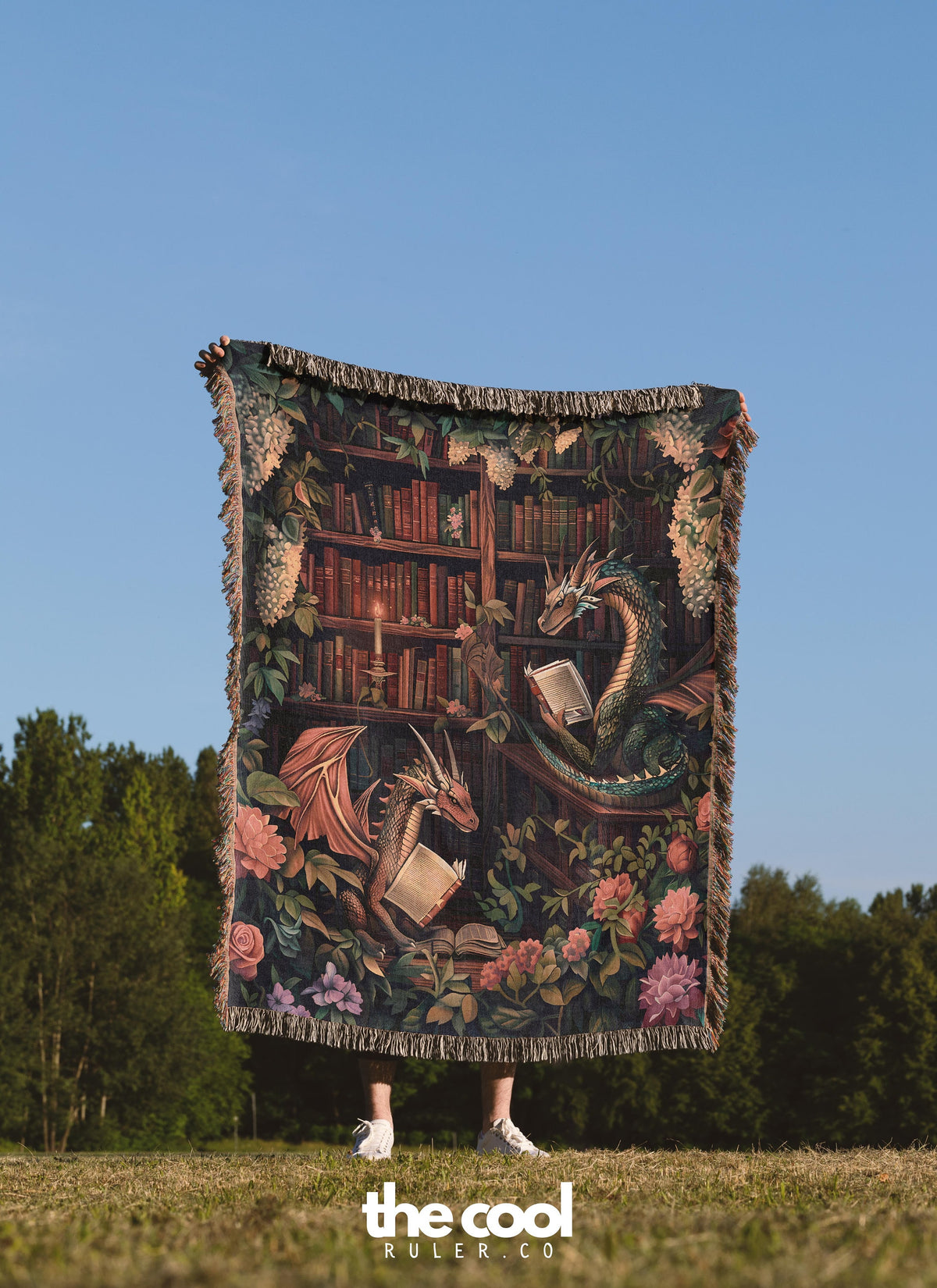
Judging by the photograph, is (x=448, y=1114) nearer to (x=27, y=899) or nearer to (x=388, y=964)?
(x=27, y=899)

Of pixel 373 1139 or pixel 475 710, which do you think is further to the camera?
pixel 475 710

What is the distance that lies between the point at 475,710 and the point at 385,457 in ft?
4.82

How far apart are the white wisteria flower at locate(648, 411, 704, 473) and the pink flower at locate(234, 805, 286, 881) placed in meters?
3.12

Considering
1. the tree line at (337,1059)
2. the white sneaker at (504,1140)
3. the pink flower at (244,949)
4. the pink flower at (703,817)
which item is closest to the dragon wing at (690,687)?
the pink flower at (703,817)

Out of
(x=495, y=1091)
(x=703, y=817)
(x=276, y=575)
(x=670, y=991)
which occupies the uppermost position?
(x=276, y=575)

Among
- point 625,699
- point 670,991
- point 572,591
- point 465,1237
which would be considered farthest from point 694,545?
point 465,1237

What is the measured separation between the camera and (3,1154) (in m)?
7.21

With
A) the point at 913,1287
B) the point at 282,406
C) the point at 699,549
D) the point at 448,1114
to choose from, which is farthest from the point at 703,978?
the point at 448,1114

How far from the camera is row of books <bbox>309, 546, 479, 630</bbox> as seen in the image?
6859mm

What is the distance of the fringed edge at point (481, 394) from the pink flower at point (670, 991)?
3.10m

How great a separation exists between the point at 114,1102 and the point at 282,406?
2770 cm

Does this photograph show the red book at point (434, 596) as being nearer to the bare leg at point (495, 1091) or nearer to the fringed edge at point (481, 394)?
the fringed edge at point (481, 394)

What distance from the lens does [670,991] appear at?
6.94 meters

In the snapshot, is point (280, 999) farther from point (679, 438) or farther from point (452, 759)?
point (679, 438)
